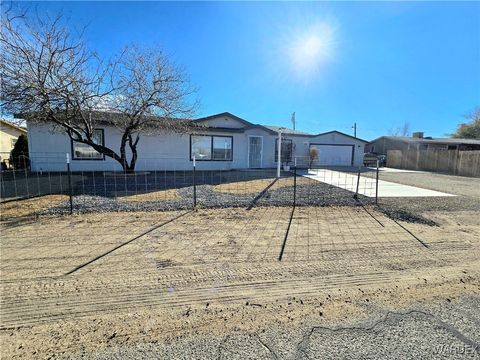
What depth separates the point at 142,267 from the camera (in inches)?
132

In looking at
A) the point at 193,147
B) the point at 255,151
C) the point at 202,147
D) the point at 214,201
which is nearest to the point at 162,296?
the point at 214,201

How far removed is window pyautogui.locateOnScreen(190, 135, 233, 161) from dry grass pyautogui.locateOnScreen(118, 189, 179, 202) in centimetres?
725

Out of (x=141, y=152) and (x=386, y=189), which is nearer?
(x=386, y=189)

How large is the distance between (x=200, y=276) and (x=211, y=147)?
44.0ft

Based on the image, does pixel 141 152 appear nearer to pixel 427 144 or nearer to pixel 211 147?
pixel 211 147

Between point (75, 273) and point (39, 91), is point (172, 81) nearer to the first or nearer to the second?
point (39, 91)

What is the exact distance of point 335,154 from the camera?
22.7m

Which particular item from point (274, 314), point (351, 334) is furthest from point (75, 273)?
point (351, 334)

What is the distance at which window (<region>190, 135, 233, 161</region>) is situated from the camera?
51.5ft

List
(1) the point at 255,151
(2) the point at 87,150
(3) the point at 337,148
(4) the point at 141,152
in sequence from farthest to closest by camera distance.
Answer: (3) the point at 337,148, (1) the point at 255,151, (4) the point at 141,152, (2) the point at 87,150

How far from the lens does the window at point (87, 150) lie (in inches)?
530

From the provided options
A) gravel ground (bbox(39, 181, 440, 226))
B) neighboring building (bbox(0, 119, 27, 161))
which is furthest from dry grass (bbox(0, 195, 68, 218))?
neighboring building (bbox(0, 119, 27, 161))

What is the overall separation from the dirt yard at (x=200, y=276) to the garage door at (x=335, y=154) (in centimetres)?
1733

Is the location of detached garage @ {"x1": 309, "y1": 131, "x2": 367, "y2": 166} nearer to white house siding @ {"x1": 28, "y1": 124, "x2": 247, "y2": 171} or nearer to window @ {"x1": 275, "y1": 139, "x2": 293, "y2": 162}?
window @ {"x1": 275, "y1": 139, "x2": 293, "y2": 162}
